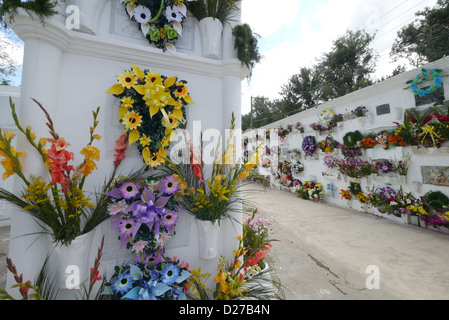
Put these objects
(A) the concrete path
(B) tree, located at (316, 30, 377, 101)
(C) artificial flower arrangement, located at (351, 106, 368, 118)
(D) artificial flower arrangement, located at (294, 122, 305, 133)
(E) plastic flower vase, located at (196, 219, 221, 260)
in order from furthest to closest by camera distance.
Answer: (B) tree, located at (316, 30, 377, 101), (D) artificial flower arrangement, located at (294, 122, 305, 133), (C) artificial flower arrangement, located at (351, 106, 368, 118), (A) the concrete path, (E) plastic flower vase, located at (196, 219, 221, 260)

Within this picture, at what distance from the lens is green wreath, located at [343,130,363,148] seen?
470 centimetres

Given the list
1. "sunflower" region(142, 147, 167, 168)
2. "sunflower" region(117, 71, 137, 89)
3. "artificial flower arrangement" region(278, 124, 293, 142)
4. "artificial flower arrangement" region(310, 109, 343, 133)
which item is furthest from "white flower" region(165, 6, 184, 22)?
"artificial flower arrangement" region(278, 124, 293, 142)

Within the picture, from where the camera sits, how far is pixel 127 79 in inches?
53.6

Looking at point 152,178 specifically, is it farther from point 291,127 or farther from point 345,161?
point 291,127

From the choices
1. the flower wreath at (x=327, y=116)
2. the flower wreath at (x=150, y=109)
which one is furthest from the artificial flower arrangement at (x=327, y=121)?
the flower wreath at (x=150, y=109)

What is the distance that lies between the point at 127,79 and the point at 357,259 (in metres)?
3.41

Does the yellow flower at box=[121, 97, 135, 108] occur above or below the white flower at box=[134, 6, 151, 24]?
below

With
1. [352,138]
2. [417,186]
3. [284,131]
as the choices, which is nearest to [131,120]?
[417,186]

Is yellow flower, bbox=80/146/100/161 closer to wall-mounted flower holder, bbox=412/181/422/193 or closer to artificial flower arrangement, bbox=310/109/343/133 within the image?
wall-mounted flower holder, bbox=412/181/422/193

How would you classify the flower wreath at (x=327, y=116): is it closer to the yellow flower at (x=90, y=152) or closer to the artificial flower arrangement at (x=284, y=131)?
the artificial flower arrangement at (x=284, y=131)

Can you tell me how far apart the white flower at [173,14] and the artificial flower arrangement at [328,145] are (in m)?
5.21

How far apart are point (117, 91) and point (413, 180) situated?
17.3 ft

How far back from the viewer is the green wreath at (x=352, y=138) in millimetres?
4697

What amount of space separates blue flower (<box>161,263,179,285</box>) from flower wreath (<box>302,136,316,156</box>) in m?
5.88
